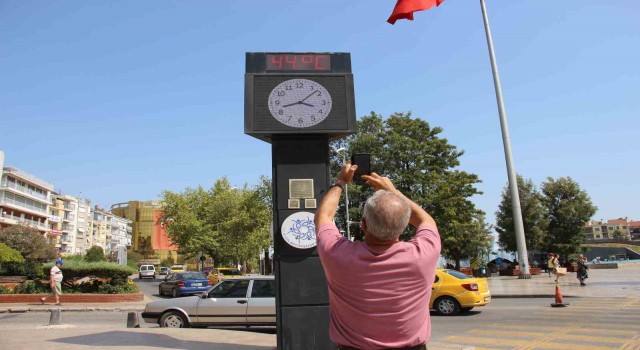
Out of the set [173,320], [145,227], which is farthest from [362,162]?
[145,227]

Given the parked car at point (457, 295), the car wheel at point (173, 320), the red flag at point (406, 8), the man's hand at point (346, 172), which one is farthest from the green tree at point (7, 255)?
the man's hand at point (346, 172)

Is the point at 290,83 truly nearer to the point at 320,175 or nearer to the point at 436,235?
the point at 320,175

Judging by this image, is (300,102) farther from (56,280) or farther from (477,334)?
(56,280)

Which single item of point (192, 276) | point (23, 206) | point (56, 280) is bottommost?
point (192, 276)

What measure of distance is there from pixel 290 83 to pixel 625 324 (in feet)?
31.2

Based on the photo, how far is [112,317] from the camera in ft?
49.2

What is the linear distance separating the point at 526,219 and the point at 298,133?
3969cm

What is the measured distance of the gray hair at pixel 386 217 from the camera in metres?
2.41

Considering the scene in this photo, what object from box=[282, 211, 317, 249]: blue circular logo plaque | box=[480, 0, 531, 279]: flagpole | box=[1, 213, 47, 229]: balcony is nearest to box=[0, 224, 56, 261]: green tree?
box=[1, 213, 47, 229]: balcony

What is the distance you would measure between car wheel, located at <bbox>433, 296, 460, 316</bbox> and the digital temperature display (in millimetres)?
9317

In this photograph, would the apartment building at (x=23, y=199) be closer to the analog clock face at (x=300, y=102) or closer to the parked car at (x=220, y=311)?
the parked car at (x=220, y=311)

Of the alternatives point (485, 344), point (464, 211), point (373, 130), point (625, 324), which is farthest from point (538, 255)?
point (485, 344)

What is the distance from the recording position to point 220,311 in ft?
35.7

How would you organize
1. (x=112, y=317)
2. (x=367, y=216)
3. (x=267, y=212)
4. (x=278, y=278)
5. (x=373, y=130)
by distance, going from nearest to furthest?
(x=367, y=216) < (x=278, y=278) < (x=112, y=317) < (x=373, y=130) < (x=267, y=212)
